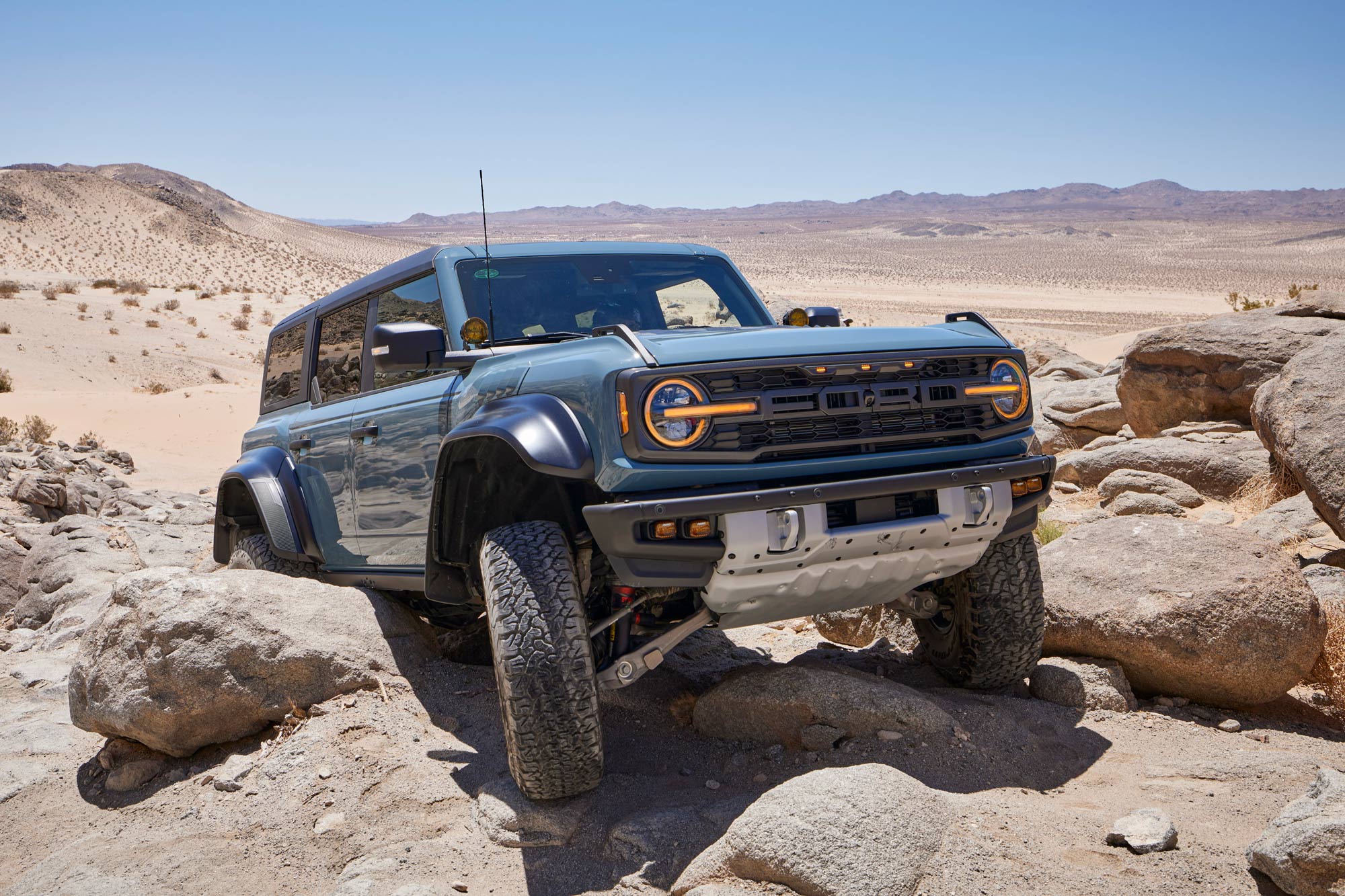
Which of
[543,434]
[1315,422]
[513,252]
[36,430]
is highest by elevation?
[513,252]

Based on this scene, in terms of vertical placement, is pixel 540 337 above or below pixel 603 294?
below

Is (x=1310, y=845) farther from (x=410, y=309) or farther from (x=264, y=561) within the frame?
(x=264, y=561)

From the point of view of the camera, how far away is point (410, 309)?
209 inches

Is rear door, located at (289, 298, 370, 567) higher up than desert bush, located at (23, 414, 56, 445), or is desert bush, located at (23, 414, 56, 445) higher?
rear door, located at (289, 298, 370, 567)

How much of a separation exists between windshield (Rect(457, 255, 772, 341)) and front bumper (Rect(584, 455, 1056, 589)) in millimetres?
1496

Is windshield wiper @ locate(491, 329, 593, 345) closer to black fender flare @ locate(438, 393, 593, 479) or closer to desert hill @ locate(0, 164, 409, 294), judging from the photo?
black fender flare @ locate(438, 393, 593, 479)

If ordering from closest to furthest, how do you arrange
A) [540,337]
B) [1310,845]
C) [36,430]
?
[1310,845]
[540,337]
[36,430]

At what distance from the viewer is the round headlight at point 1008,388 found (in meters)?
4.21

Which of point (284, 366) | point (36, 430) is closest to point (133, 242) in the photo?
point (36, 430)

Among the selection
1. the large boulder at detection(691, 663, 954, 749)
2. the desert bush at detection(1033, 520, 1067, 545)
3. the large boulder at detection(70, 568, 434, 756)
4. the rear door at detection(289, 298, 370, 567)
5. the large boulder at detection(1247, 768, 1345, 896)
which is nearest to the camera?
the large boulder at detection(1247, 768, 1345, 896)

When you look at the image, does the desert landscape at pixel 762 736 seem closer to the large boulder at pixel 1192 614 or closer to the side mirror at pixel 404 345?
the large boulder at pixel 1192 614

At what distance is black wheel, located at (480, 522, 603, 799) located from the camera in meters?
3.72

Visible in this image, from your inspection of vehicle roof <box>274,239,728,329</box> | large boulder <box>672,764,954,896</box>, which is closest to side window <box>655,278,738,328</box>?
vehicle roof <box>274,239,728,329</box>

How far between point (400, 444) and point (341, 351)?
1.35 m
